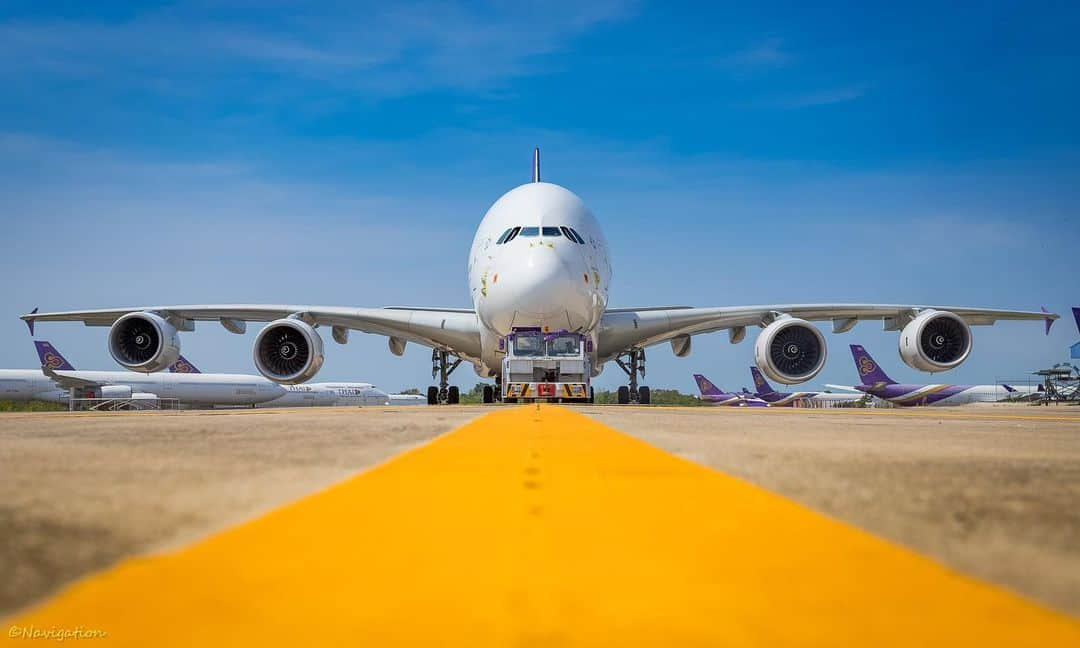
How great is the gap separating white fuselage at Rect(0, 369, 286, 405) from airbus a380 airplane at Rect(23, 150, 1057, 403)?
21909mm

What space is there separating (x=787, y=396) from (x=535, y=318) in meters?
57.0

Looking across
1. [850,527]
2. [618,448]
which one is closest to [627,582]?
[850,527]

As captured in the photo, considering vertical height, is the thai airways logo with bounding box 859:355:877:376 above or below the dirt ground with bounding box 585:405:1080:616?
above

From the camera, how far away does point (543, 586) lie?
5.30 feet

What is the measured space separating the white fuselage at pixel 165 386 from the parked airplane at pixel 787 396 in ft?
125

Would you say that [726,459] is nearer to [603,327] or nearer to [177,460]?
[177,460]

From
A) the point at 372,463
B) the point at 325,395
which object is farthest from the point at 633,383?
the point at 325,395

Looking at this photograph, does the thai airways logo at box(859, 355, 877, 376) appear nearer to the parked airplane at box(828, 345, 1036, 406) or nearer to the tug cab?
the parked airplane at box(828, 345, 1036, 406)

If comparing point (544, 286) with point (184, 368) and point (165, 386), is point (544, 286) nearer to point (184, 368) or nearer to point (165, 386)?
point (165, 386)

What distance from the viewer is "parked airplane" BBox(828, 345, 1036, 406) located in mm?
52375

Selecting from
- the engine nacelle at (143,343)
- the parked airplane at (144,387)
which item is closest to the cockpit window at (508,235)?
the engine nacelle at (143,343)

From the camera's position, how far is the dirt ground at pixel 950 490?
1.88 meters

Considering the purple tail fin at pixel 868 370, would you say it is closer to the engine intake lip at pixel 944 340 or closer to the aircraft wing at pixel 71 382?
the engine intake lip at pixel 944 340

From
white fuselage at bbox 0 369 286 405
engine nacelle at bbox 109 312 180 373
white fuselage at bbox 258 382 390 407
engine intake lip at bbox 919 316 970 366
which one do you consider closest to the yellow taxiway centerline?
engine nacelle at bbox 109 312 180 373
